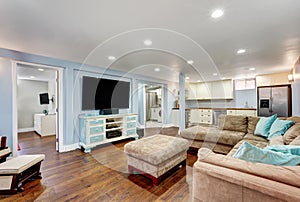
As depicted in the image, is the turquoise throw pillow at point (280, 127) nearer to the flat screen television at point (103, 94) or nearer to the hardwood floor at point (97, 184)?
the hardwood floor at point (97, 184)

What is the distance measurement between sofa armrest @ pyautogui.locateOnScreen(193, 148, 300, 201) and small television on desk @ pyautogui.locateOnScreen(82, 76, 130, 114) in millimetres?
3295

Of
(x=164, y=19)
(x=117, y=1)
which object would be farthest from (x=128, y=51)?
(x=117, y=1)

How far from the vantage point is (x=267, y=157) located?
3.52ft

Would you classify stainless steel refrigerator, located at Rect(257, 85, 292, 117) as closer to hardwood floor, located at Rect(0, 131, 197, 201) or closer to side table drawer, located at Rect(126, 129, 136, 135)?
hardwood floor, located at Rect(0, 131, 197, 201)

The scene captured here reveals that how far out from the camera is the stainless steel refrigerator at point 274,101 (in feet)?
16.0

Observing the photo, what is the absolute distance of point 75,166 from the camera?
8.52 ft

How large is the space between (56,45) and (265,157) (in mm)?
3315

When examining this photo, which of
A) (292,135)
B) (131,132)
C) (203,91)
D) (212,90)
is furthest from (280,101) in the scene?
(131,132)

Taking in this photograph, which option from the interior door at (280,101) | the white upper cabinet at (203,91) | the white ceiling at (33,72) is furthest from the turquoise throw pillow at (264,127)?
the white ceiling at (33,72)

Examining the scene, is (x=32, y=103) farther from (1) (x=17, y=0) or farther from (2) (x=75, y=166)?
(1) (x=17, y=0)

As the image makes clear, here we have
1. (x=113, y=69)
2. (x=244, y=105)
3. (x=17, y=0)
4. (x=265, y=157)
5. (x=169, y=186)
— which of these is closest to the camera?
(x=265, y=157)

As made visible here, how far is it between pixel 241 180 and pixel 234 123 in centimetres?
282


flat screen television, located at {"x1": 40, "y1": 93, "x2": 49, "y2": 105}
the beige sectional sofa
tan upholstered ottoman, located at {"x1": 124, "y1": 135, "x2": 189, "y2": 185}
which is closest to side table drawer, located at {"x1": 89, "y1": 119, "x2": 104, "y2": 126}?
tan upholstered ottoman, located at {"x1": 124, "y1": 135, "x2": 189, "y2": 185}

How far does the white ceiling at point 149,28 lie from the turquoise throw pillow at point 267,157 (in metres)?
1.46
